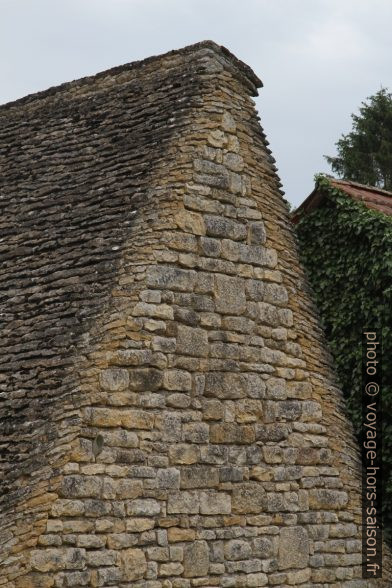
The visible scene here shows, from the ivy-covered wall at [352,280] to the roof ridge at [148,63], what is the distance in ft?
8.28

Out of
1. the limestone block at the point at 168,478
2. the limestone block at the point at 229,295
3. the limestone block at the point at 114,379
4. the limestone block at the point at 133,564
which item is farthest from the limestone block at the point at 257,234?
the limestone block at the point at 133,564

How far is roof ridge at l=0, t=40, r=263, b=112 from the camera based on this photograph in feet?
36.2

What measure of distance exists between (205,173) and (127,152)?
976mm

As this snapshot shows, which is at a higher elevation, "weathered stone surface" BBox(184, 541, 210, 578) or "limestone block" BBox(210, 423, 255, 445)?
"limestone block" BBox(210, 423, 255, 445)

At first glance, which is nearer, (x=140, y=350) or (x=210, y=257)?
(x=140, y=350)

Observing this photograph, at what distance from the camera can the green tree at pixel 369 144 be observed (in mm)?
28016

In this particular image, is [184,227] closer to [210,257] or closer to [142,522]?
[210,257]

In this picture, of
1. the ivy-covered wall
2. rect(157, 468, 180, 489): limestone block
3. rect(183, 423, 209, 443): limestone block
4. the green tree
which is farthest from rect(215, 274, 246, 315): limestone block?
the green tree

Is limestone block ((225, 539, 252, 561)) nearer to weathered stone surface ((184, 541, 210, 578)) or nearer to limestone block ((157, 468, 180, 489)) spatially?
weathered stone surface ((184, 541, 210, 578))

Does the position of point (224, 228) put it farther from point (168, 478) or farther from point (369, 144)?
point (369, 144)

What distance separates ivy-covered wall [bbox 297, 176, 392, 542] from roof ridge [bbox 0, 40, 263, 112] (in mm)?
2525

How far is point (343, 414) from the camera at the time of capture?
10867 mm

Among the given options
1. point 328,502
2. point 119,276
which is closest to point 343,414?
point 328,502

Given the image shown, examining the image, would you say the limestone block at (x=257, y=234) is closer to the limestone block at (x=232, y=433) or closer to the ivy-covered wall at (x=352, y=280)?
the limestone block at (x=232, y=433)
